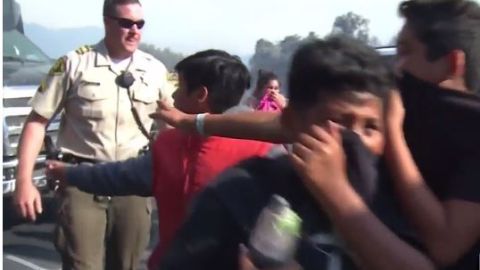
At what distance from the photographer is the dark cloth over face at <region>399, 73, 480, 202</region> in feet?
6.57

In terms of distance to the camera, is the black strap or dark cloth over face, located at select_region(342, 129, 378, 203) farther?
the black strap

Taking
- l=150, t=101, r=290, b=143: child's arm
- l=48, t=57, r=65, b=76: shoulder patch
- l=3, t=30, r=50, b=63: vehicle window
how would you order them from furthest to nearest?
1. l=3, t=30, r=50, b=63: vehicle window
2. l=48, t=57, r=65, b=76: shoulder patch
3. l=150, t=101, r=290, b=143: child's arm

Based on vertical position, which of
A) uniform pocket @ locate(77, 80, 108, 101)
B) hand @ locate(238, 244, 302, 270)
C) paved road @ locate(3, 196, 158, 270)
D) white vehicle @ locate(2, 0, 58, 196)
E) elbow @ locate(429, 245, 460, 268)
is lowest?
paved road @ locate(3, 196, 158, 270)

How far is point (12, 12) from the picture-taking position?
10.1 metres

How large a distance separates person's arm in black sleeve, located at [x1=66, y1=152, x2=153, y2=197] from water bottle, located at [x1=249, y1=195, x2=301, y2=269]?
150 cm

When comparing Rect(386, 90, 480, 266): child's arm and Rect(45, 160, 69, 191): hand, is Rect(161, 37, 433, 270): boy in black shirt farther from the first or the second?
Rect(45, 160, 69, 191): hand

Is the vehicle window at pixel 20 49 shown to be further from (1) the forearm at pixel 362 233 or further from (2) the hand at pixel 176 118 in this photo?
(1) the forearm at pixel 362 233

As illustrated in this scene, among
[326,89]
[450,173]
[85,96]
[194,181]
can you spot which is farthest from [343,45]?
[85,96]

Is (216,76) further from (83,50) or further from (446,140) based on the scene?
(83,50)

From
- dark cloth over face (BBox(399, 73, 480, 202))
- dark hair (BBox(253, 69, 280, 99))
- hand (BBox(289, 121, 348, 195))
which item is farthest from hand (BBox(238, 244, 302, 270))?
dark hair (BBox(253, 69, 280, 99))

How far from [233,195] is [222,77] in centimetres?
166

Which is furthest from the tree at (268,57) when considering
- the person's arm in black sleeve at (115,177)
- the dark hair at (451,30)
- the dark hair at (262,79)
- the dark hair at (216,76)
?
the dark hair at (451,30)

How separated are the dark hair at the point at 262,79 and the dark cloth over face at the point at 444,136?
19.9ft

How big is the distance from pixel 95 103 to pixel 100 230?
21.9 inches
